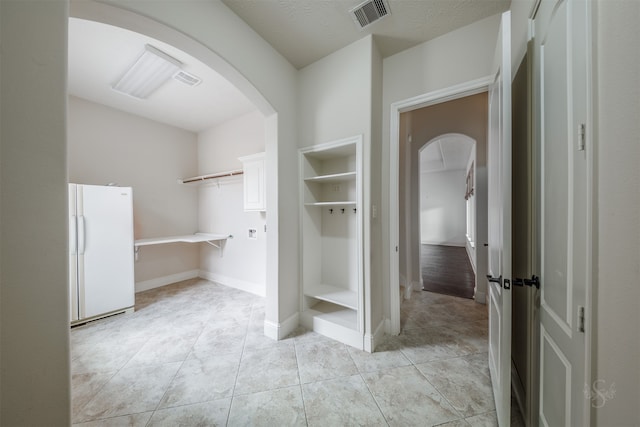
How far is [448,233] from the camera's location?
852 centimetres

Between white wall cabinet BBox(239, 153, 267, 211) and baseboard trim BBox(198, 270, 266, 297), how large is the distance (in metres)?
1.33

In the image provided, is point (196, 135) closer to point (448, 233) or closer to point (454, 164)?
point (454, 164)

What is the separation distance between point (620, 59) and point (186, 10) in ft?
7.10

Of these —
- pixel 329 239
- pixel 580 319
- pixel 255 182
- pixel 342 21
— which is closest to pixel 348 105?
pixel 342 21

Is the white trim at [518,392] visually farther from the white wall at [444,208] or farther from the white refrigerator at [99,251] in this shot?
the white wall at [444,208]

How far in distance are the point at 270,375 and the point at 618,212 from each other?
209 cm

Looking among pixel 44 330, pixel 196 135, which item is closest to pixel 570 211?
pixel 44 330

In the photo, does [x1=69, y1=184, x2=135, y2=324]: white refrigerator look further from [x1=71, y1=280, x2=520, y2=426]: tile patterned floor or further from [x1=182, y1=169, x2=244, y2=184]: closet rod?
[x1=182, y1=169, x2=244, y2=184]: closet rod

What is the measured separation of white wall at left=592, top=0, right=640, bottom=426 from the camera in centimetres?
50

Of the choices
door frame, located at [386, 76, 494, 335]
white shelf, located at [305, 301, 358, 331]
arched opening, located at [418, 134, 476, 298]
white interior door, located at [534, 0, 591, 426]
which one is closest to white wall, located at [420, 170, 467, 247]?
arched opening, located at [418, 134, 476, 298]

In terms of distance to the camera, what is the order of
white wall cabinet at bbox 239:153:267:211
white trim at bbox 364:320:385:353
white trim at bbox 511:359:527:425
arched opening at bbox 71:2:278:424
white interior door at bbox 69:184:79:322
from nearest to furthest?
arched opening at bbox 71:2:278:424 < white trim at bbox 511:359:527:425 < white trim at bbox 364:320:385:353 < white interior door at bbox 69:184:79:322 < white wall cabinet at bbox 239:153:267:211

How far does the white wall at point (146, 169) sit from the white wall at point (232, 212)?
28 cm

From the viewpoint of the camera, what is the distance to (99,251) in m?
2.58

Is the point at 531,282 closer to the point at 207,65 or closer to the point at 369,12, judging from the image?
the point at 369,12
